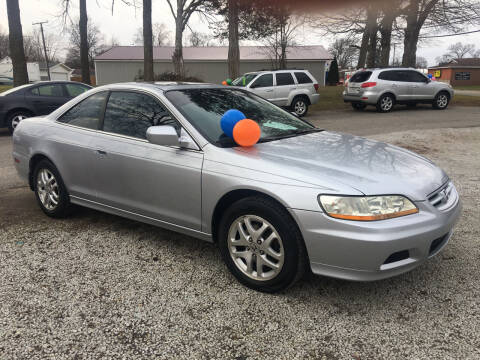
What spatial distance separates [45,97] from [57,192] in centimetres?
804

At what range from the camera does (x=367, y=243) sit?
2.55 meters

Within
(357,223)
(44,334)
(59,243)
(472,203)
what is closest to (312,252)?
(357,223)

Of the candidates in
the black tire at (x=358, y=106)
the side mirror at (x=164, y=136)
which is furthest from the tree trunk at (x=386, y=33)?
the side mirror at (x=164, y=136)

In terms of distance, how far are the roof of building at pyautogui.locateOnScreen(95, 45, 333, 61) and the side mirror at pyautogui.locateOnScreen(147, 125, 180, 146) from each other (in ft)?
127

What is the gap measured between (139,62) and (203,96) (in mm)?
40742

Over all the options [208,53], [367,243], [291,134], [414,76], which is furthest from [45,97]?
[208,53]

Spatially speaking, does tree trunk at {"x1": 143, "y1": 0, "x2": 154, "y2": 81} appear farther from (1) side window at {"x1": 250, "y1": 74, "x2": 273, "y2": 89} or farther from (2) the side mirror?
(2) the side mirror

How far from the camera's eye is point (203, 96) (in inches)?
152

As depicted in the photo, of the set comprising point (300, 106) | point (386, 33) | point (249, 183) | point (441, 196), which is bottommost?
point (300, 106)

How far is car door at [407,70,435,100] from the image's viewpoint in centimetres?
1631

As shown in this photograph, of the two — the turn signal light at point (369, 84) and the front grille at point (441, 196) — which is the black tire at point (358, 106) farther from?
the front grille at point (441, 196)

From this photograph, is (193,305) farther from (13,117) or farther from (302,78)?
(302,78)

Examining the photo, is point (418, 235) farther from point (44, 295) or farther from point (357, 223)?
point (44, 295)

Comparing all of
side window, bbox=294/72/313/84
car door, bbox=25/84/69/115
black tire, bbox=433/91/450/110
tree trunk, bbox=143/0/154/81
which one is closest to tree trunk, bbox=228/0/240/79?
tree trunk, bbox=143/0/154/81
